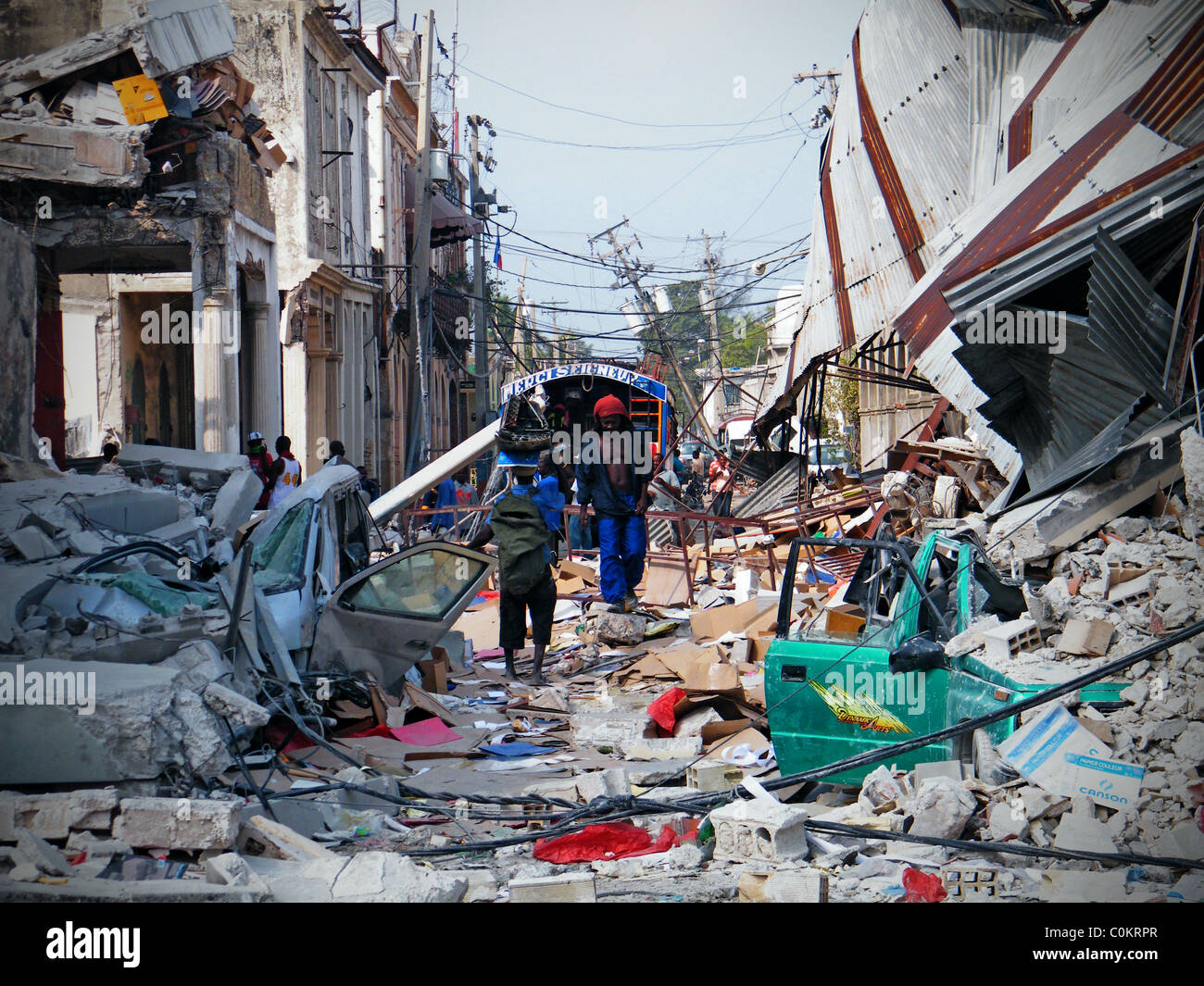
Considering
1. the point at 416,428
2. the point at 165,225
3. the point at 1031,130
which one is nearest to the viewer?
the point at 1031,130

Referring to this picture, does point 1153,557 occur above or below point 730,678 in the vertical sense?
above

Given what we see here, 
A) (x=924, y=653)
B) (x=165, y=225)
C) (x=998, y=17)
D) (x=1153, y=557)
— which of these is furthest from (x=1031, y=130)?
(x=165, y=225)

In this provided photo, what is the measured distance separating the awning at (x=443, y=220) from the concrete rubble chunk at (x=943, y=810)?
25.4 m

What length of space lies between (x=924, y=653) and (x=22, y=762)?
431 cm

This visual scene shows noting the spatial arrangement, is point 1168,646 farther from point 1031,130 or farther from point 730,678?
point 1031,130

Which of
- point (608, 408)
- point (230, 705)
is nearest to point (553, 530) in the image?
point (608, 408)

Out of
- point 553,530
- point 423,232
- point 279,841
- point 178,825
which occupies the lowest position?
point 279,841

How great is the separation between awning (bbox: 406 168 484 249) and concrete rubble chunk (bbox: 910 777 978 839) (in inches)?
1001

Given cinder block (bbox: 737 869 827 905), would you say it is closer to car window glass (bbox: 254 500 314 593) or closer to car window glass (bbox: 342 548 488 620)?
car window glass (bbox: 342 548 488 620)

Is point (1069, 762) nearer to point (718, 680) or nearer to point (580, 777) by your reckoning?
point (580, 777)

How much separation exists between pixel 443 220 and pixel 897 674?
2824cm

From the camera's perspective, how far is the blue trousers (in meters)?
11.5

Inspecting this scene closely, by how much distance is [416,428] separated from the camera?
24828mm

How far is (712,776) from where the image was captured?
624 cm
